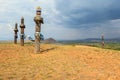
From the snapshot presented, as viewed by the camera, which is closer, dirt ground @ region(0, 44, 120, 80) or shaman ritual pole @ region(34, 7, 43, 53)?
dirt ground @ region(0, 44, 120, 80)

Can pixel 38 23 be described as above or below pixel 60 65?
above

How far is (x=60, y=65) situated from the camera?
59.4 feet

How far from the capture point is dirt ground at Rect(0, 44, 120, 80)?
15.5 m

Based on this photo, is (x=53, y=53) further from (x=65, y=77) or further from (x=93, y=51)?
(x=65, y=77)

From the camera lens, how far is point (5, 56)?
2033cm

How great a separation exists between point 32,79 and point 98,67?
5734mm

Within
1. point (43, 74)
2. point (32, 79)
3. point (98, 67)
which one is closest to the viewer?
point (32, 79)

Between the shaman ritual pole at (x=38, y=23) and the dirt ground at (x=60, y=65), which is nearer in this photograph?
the dirt ground at (x=60, y=65)

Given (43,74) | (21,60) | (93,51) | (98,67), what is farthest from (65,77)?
(93,51)

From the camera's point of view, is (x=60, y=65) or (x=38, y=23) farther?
(x=38, y=23)

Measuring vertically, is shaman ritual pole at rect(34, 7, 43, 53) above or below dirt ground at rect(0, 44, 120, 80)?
above

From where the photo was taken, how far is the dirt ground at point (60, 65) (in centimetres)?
1548

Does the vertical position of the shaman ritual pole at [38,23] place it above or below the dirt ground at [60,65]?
above

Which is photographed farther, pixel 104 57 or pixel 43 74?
pixel 104 57
